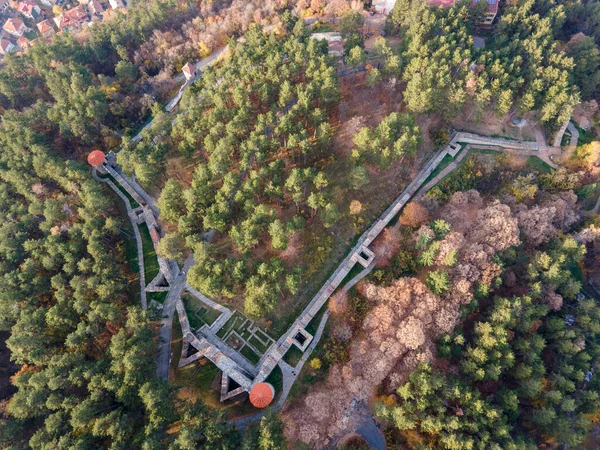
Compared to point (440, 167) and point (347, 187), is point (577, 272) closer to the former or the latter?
point (440, 167)

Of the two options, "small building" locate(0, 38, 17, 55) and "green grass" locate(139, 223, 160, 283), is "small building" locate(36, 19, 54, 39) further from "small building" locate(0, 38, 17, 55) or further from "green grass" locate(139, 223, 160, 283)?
"green grass" locate(139, 223, 160, 283)

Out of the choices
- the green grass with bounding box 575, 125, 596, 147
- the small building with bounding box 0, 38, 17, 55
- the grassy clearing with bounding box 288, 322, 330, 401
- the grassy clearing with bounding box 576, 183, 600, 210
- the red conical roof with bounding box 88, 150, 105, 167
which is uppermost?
the small building with bounding box 0, 38, 17, 55

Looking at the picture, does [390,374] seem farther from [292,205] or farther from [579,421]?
[292,205]

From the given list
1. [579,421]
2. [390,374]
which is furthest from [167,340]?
[579,421]

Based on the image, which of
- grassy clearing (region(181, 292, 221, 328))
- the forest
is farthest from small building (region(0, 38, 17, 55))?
grassy clearing (region(181, 292, 221, 328))

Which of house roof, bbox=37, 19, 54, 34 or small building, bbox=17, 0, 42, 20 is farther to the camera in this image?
small building, bbox=17, 0, 42, 20

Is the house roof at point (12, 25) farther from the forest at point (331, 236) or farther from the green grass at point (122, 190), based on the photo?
the green grass at point (122, 190)
